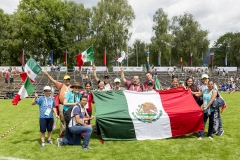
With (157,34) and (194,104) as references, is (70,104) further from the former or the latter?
(157,34)

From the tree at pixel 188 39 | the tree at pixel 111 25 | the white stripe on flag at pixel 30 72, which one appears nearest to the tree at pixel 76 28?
the tree at pixel 111 25

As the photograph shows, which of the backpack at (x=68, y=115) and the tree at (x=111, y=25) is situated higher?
the tree at (x=111, y=25)

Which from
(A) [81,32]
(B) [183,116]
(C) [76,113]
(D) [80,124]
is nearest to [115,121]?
(D) [80,124]

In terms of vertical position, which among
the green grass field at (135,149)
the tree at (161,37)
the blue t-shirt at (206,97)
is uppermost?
the tree at (161,37)

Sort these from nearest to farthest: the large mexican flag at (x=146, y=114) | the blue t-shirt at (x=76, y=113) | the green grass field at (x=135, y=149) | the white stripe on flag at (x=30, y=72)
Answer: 1. the green grass field at (x=135, y=149)
2. the blue t-shirt at (x=76, y=113)
3. the large mexican flag at (x=146, y=114)
4. the white stripe on flag at (x=30, y=72)

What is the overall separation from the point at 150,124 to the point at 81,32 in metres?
47.8

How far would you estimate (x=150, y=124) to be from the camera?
24.1ft

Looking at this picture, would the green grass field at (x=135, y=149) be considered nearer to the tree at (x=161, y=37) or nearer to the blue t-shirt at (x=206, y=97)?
the blue t-shirt at (x=206, y=97)

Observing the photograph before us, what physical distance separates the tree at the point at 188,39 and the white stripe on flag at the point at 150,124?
165ft

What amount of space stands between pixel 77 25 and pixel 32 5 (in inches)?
364

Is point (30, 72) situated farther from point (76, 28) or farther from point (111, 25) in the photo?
point (76, 28)

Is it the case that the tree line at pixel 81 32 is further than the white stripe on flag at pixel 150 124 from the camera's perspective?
Yes

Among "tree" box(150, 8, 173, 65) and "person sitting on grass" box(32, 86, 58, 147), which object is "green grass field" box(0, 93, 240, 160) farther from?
"tree" box(150, 8, 173, 65)

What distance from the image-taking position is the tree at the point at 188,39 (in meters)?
55.4
